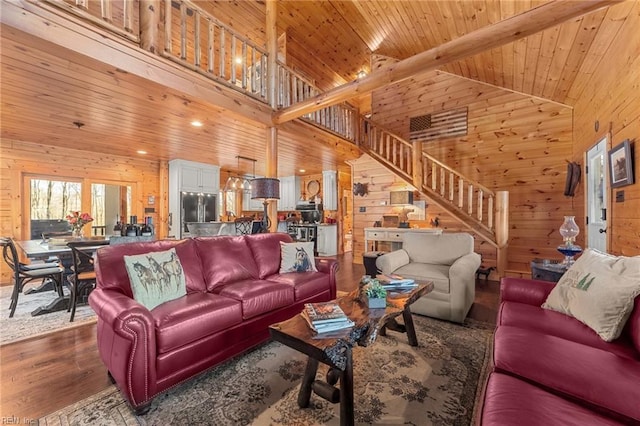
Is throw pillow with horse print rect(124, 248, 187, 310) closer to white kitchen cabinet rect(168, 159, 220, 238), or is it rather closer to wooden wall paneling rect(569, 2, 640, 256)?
wooden wall paneling rect(569, 2, 640, 256)

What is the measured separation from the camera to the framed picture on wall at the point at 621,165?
2.37 meters

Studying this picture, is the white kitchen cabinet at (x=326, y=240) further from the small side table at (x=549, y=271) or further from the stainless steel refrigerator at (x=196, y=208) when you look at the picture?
the small side table at (x=549, y=271)

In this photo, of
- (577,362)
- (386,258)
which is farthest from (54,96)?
(577,362)

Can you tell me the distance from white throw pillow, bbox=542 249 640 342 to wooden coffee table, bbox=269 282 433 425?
3.34ft

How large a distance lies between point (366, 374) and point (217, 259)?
5.51 ft

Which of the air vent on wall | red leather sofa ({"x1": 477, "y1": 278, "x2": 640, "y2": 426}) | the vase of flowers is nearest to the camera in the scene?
red leather sofa ({"x1": 477, "y1": 278, "x2": 640, "y2": 426})

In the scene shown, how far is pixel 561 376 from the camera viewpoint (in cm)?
116

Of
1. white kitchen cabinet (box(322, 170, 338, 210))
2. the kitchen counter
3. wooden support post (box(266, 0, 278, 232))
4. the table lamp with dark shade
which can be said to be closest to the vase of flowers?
the kitchen counter

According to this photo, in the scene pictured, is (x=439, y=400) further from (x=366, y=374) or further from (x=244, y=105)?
(x=244, y=105)

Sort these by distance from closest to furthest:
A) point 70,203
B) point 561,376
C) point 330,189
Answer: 1. point 561,376
2. point 70,203
3. point 330,189

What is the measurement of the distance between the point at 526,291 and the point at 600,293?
1.88 ft

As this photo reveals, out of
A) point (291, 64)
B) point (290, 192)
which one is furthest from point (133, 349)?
point (290, 192)

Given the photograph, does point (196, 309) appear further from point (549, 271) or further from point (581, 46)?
point (581, 46)

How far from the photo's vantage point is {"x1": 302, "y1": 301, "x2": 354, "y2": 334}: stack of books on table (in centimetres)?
157
